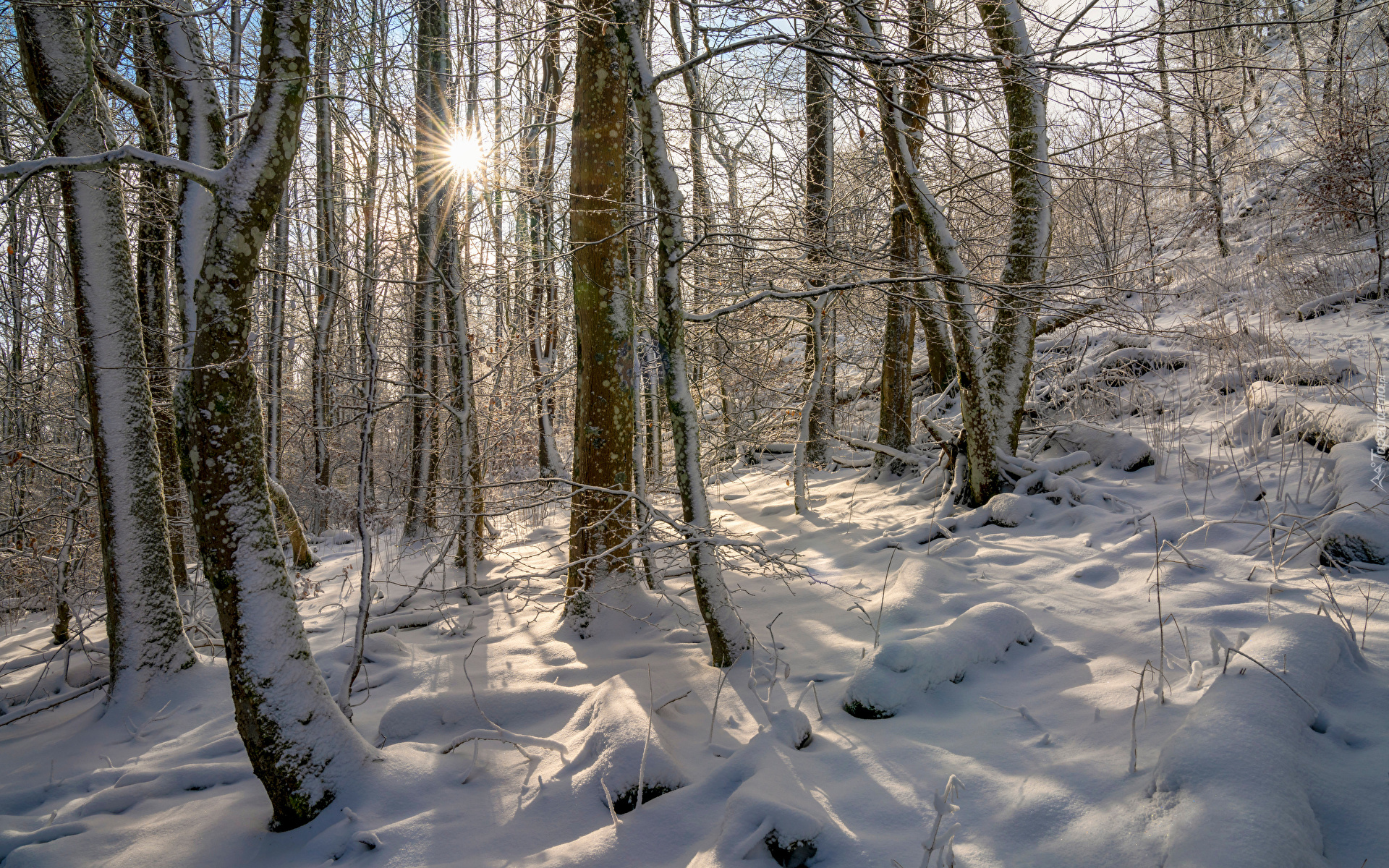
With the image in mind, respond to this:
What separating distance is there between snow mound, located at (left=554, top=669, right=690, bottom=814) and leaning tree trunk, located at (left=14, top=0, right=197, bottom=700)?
Result: 3.09 metres

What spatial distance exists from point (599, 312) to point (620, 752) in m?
2.75

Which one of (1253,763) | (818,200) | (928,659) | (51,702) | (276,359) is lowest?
(51,702)

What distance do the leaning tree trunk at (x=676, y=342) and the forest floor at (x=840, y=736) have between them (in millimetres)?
314

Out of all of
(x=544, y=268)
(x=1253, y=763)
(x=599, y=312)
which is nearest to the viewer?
(x=1253, y=763)

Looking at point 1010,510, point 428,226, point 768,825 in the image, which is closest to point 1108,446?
point 1010,510

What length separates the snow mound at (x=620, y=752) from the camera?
2455mm

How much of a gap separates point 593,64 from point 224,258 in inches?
113

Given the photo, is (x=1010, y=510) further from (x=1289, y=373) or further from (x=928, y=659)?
(x=1289, y=373)

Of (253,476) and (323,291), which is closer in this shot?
(253,476)

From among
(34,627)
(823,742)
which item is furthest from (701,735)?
(34,627)

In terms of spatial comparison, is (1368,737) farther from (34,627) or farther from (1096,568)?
(34,627)

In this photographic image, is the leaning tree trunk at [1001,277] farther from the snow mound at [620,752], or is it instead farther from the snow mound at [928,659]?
the snow mound at [620,752]

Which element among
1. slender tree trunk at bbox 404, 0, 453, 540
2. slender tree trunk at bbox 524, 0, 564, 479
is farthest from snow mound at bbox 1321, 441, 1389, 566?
slender tree trunk at bbox 404, 0, 453, 540

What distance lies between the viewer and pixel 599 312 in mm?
4227
